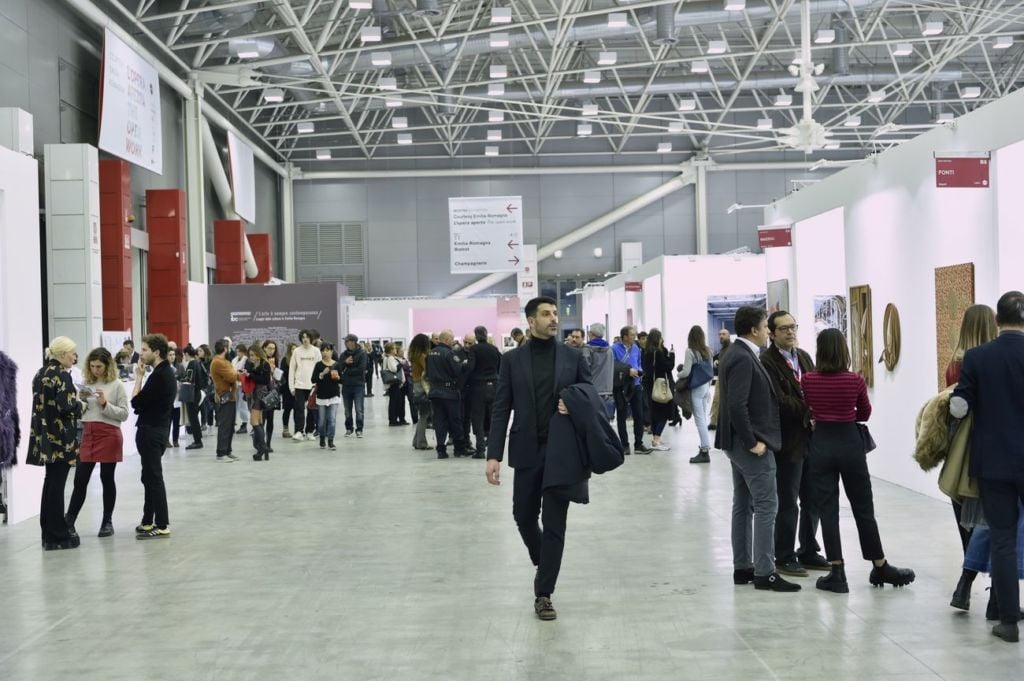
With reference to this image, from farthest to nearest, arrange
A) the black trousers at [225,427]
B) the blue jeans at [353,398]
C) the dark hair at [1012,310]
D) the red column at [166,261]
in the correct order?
the red column at [166,261] < the blue jeans at [353,398] < the black trousers at [225,427] < the dark hair at [1012,310]

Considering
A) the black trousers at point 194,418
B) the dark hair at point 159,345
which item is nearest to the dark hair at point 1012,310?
the dark hair at point 159,345

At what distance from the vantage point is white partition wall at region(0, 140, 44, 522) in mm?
7891

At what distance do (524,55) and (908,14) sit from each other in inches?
377

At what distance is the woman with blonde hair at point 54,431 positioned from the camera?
21.7 feet

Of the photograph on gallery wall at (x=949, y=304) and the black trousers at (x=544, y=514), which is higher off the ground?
the photograph on gallery wall at (x=949, y=304)

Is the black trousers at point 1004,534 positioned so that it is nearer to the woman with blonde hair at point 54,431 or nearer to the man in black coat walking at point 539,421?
the man in black coat walking at point 539,421

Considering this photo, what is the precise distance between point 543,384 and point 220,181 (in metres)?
23.0

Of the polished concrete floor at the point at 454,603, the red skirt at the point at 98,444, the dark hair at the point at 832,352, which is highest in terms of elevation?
the dark hair at the point at 832,352

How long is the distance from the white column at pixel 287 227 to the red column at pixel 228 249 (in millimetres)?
9175

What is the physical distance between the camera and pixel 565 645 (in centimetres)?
435

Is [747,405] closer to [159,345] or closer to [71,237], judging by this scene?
[159,345]

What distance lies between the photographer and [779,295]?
39.9 feet

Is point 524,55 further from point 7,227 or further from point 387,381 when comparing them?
point 7,227

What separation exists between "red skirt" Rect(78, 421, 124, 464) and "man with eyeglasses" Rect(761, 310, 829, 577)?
405 centimetres
